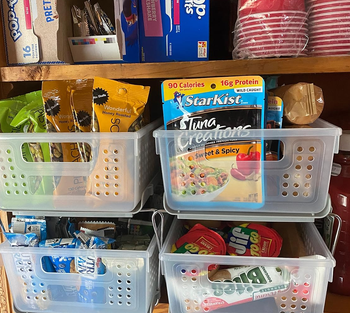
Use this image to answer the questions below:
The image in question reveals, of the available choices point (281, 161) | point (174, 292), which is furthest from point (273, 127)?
point (174, 292)

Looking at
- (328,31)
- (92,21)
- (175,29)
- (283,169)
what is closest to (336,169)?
(283,169)

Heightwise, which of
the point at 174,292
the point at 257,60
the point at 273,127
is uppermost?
the point at 257,60

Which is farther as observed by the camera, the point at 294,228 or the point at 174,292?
the point at 294,228

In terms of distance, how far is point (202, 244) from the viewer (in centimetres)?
82

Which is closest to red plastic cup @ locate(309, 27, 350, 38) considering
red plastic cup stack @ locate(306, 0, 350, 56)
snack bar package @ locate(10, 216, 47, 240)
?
red plastic cup stack @ locate(306, 0, 350, 56)

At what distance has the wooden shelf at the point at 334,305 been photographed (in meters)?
0.90

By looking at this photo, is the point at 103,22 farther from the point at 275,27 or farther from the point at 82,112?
the point at 275,27

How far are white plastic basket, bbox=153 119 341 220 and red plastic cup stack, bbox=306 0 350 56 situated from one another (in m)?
0.17

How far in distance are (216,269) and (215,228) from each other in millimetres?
145

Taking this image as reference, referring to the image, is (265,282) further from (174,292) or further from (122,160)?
(122,160)

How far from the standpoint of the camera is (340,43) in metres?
0.72

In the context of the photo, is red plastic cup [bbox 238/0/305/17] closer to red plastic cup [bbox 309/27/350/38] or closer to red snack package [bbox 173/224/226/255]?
red plastic cup [bbox 309/27/350/38]

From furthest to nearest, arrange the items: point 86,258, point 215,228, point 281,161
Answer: point 215,228 → point 86,258 → point 281,161

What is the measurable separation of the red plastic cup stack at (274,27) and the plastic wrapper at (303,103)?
0.09 meters
